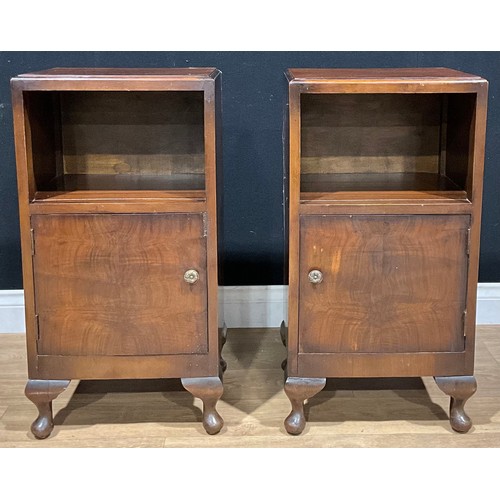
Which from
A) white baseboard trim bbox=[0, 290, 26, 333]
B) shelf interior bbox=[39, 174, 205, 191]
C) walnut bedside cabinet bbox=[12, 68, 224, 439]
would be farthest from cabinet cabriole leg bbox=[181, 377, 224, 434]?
white baseboard trim bbox=[0, 290, 26, 333]

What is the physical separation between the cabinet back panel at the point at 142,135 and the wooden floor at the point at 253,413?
556 mm

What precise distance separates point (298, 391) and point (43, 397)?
57cm

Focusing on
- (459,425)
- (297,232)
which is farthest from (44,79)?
(459,425)

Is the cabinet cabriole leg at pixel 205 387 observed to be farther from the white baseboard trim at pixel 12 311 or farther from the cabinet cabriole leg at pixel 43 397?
the white baseboard trim at pixel 12 311

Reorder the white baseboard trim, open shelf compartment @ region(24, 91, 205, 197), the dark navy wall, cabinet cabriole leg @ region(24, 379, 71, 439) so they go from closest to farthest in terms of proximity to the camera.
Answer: cabinet cabriole leg @ region(24, 379, 71, 439) → open shelf compartment @ region(24, 91, 205, 197) → the dark navy wall → the white baseboard trim

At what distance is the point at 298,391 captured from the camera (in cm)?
208

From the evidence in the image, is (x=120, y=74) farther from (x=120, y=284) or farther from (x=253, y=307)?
(x=253, y=307)

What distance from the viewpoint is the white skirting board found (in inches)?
107

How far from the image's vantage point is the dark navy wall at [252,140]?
8.36 feet

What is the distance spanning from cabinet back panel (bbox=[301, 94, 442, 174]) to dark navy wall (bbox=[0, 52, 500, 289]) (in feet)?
0.82

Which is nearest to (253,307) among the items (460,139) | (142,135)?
(142,135)

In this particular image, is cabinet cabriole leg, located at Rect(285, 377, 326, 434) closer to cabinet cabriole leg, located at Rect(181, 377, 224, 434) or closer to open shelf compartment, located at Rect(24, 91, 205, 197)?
cabinet cabriole leg, located at Rect(181, 377, 224, 434)

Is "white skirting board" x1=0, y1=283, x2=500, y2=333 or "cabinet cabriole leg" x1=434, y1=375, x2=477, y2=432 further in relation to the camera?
"white skirting board" x1=0, y1=283, x2=500, y2=333
